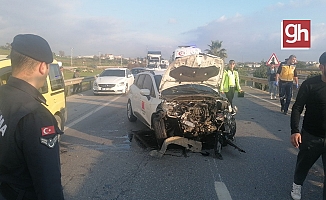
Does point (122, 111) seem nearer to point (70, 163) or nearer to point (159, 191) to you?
point (70, 163)

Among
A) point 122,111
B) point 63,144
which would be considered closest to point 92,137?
point 63,144

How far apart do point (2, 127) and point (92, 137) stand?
5.81 m

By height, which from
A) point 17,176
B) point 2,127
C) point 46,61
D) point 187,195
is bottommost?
point 187,195

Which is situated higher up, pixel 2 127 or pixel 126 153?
pixel 2 127

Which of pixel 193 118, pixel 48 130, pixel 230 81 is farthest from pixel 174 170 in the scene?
pixel 230 81

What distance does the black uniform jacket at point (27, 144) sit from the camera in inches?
60.6

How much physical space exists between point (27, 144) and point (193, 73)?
5448 mm

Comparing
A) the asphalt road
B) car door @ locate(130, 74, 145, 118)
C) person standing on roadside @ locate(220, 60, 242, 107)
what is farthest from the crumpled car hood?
the asphalt road

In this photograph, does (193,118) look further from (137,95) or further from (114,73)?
(114,73)

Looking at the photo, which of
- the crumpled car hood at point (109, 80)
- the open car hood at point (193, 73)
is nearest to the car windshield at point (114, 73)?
the crumpled car hood at point (109, 80)

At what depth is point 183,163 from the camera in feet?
17.8

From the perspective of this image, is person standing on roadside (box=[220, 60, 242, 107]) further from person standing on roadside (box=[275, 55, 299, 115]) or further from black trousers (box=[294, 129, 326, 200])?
black trousers (box=[294, 129, 326, 200])

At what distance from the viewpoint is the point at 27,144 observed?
1.53 meters

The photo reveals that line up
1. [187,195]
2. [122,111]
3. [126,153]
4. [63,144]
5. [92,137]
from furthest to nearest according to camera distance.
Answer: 1. [122,111]
2. [92,137]
3. [63,144]
4. [126,153]
5. [187,195]
